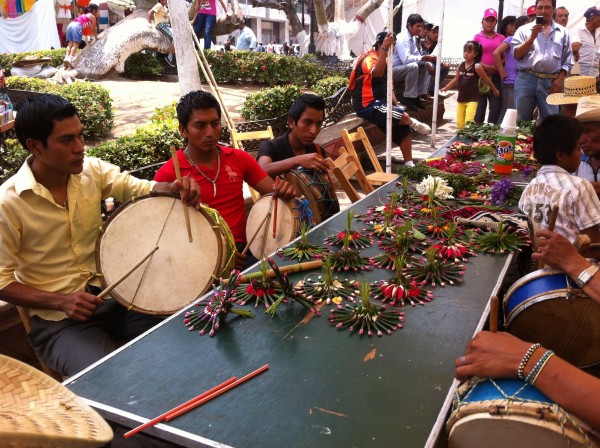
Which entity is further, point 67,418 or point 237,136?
point 237,136

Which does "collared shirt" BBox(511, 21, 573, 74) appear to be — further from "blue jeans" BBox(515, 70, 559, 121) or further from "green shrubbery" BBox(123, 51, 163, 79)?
"green shrubbery" BBox(123, 51, 163, 79)

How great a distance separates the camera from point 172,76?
15539 mm

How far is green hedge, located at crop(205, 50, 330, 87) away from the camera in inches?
560

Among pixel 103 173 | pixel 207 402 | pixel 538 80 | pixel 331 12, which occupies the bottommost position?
pixel 207 402

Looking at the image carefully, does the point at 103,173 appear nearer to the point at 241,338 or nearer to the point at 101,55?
the point at 241,338

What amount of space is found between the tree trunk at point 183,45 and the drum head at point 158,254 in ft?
12.2

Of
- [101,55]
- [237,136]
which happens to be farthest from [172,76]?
[237,136]

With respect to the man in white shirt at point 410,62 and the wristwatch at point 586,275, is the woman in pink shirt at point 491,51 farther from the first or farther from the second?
the wristwatch at point 586,275

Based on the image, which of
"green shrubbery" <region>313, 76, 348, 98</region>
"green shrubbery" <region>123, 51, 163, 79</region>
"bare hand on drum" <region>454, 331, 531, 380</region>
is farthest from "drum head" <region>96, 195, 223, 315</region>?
"green shrubbery" <region>123, 51, 163, 79</region>

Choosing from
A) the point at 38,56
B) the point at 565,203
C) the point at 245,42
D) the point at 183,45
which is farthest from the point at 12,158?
the point at 245,42

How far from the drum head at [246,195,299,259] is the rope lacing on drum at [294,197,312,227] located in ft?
0.17

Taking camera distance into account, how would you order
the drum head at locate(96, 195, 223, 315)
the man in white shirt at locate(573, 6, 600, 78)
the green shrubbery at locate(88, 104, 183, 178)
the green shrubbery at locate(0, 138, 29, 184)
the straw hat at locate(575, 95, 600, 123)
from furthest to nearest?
the man in white shirt at locate(573, 6, 600, 78)
the green shrubbery at locate(0, 138, 29, 184)
the green shrubbery at locate(88, 104, 183, 178)
the straw hat at locate(575, 95, 600, 123)
the drum head at locate(96, 195, 223, 315)

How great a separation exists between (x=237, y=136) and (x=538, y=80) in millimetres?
4344

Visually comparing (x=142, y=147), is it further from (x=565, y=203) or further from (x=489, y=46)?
(x=489, y=46)
